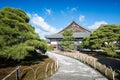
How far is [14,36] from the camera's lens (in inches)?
591

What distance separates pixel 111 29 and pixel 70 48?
1154 cm

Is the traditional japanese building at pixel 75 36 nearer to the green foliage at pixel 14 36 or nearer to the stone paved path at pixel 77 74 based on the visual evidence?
the stone paved path at pixel 77 74

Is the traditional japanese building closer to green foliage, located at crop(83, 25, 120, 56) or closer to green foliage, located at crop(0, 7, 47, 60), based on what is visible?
green foliage, located at crop(83, 25, 120, 56)

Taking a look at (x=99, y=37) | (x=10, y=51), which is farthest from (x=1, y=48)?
(x=99, y=37)

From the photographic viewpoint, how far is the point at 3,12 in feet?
51.2

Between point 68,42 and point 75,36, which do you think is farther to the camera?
point 75,36

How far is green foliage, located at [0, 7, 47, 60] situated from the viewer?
13.7 meters

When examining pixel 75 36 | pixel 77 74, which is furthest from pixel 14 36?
pixel 75 36

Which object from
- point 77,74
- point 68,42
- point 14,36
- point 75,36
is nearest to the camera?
point 77,74

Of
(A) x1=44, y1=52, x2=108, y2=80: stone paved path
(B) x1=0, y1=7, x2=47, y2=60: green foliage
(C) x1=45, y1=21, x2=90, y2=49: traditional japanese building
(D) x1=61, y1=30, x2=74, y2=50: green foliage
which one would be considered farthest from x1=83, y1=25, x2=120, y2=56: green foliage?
(B) x1=0, y1=7, x2=47, y2=60: green foliage

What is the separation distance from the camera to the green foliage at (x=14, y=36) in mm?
13680

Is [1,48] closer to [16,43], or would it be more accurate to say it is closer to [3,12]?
[16,43]

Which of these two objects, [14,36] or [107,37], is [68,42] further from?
[14,36]

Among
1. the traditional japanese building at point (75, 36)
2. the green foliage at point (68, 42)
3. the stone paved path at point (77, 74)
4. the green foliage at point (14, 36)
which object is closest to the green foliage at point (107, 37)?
the green foliage at point (68, 42)
